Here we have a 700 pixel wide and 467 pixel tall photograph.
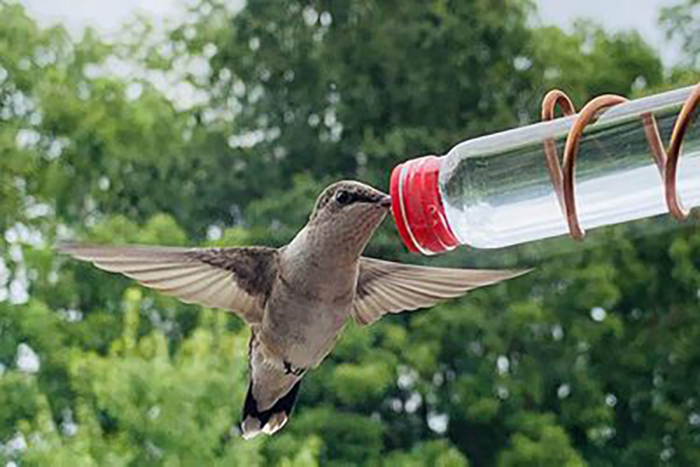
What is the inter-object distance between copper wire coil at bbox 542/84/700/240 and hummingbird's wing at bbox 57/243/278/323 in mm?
341

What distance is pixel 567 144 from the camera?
0.62m

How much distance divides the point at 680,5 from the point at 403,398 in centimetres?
118

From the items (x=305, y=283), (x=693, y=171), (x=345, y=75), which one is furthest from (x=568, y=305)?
(x=693, y=171)

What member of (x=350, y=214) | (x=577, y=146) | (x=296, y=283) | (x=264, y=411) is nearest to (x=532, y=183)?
(x=577, y=146)

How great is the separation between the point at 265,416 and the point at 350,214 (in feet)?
1.10

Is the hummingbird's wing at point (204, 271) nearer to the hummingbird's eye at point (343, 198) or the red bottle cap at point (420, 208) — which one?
the hummingbird's eye at point (343, 198)

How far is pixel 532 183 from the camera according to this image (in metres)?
0.69

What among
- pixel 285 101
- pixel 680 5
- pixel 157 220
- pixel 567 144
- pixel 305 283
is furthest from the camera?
pixel 680 5

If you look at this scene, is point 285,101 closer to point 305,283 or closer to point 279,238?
point 279,238

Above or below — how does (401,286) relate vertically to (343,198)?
below

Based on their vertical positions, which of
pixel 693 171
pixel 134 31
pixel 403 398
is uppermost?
pixel 134 31

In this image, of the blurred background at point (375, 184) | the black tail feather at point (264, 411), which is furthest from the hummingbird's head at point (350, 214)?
the blurred background at point (375, 184)

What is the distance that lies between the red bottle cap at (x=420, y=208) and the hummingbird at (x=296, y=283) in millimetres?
192

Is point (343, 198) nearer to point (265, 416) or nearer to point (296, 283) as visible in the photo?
point (296, 283)
